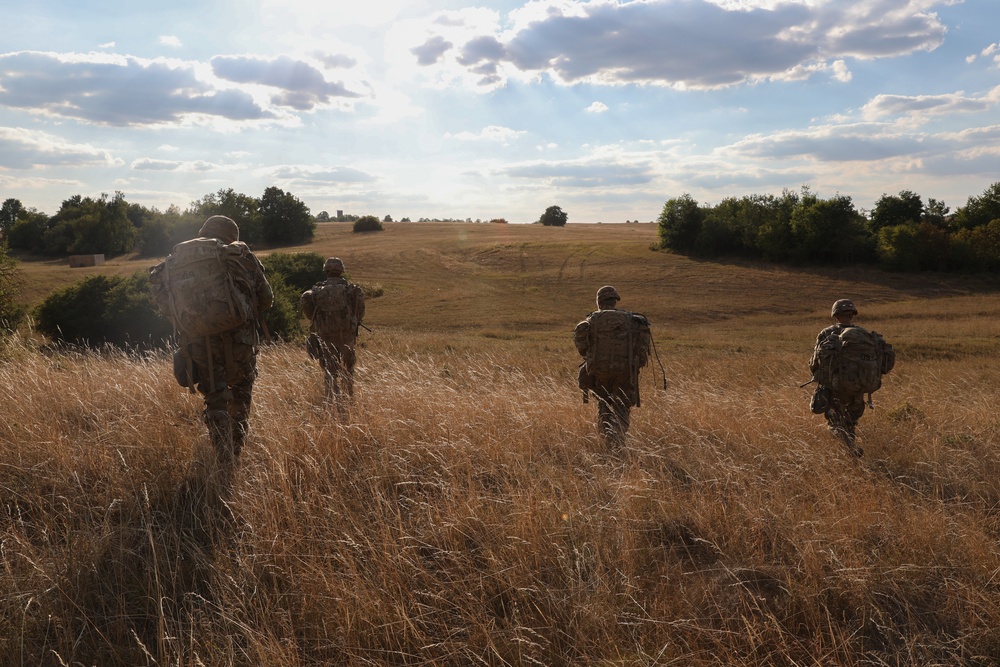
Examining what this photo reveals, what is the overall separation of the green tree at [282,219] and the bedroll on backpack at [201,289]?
2718 inches

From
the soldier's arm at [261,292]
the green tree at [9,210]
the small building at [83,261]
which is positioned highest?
the green tree at [9,210]

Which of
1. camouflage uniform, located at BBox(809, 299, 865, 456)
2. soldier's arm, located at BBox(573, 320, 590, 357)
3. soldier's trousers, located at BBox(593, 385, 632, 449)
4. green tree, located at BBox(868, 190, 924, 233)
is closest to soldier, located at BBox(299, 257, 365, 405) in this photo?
soldier's arm, located at BBox(573, 320, 590, 357)

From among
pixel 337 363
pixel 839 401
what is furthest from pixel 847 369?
pixel 337 363

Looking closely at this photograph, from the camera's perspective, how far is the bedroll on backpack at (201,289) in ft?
18.3

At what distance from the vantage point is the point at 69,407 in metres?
6.05

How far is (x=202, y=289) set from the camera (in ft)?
18.4

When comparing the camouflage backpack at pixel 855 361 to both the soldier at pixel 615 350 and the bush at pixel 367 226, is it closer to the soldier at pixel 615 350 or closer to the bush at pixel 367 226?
the soldier at pixel 615 350

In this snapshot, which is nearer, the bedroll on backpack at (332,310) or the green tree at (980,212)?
the bedroll on backpack at (332,310)

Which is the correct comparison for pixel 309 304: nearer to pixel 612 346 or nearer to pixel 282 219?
pixel 612 346

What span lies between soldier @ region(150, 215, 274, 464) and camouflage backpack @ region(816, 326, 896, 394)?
638 cm

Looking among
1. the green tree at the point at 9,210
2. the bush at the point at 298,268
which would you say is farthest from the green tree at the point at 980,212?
the green tree at the point at 9,210

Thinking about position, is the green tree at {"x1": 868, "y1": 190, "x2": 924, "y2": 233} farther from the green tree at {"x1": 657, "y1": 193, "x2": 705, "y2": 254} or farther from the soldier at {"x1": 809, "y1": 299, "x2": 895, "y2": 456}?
the soldier at {"x1": 809, "y1": 299, "x2": 895, "y2": 456}

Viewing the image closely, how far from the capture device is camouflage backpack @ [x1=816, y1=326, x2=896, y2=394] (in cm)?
732

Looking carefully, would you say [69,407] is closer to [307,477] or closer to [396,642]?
[307,477]
